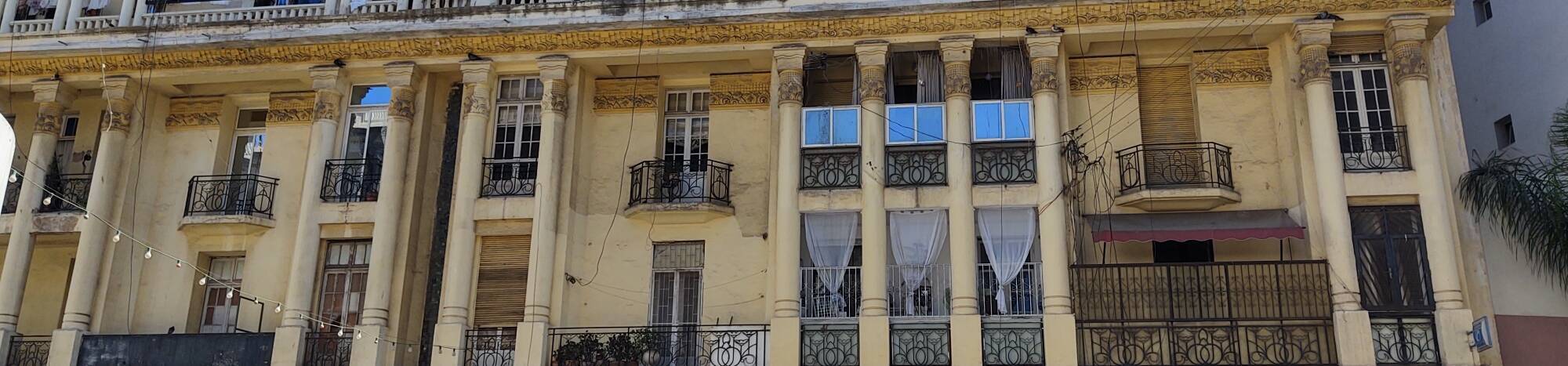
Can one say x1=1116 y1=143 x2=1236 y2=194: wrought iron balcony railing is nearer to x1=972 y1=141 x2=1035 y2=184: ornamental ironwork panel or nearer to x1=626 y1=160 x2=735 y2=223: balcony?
x1=972 y1=141 x2=1035 y2=184: ornamental ironwork panel

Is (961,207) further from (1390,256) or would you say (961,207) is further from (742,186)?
(1390,256)

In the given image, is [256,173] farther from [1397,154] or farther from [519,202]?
[1397,154]

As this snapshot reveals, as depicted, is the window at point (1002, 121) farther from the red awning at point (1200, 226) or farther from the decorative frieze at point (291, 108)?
the decorative frieze at point (291, 108)

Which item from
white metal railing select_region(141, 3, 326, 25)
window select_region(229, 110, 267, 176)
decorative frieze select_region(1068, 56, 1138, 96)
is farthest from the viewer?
window select_region(229, 110, 267, 176)

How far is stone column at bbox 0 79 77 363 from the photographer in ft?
59.6

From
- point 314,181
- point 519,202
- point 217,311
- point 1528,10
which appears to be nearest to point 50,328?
point 217,311

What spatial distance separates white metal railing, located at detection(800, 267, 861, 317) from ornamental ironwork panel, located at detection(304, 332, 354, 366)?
241 inches

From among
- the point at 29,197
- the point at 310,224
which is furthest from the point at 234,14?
the point at 29,197

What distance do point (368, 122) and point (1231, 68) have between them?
12.4 metres

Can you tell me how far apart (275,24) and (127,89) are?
269cm

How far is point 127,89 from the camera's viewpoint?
19062mm

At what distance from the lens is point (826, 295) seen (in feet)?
55.2

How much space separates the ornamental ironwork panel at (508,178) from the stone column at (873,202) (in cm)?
470

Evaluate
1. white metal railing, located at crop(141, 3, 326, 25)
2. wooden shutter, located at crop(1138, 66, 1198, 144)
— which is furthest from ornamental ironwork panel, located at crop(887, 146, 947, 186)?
white metal railing, located at crop(141, 3, 326, 25)
